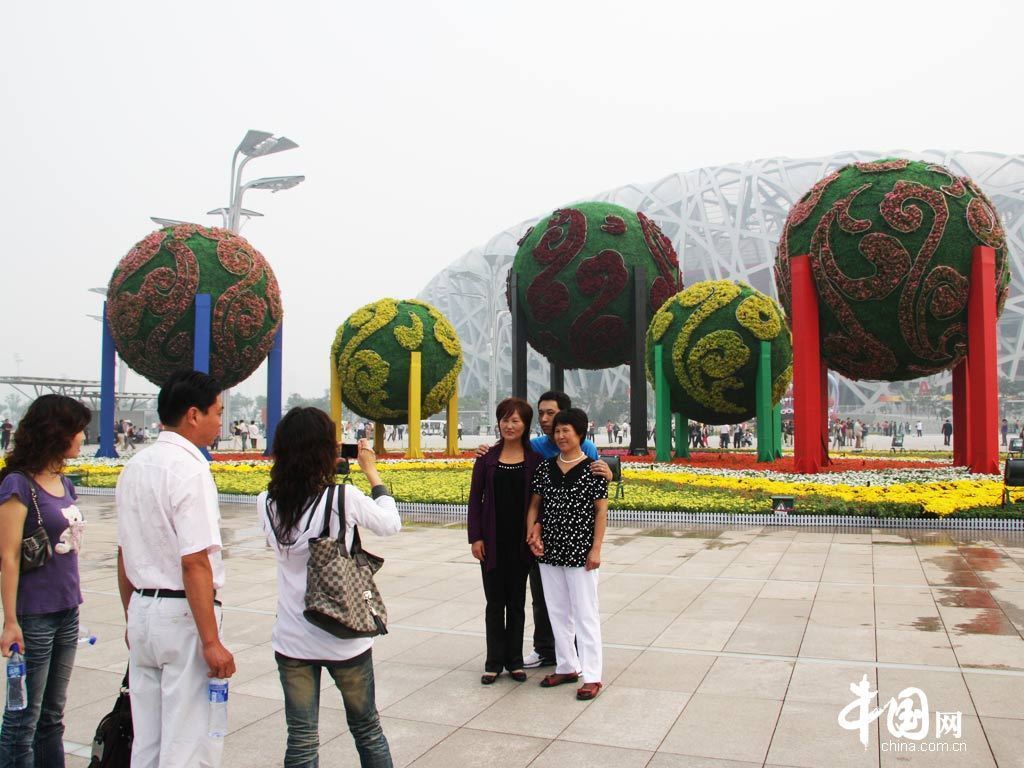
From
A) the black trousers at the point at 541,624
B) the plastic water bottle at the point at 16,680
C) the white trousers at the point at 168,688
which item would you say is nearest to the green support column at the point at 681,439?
the black trousers at the point at 541,624

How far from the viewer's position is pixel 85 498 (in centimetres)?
1509

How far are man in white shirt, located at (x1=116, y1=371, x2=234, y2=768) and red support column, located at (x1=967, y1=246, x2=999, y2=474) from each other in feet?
44.4

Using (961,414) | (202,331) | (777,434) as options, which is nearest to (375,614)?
(961,414)

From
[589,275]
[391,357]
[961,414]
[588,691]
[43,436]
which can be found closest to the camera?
[43,436]

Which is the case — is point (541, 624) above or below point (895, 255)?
below

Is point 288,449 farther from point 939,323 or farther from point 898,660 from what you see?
point 939,323

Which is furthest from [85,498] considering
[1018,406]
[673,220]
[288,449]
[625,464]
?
[1018,406]

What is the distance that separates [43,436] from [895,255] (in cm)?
1337

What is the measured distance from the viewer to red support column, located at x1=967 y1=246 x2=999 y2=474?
13.5 meters

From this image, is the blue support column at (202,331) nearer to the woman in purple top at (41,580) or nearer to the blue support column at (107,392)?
the blue support column at (107,392)

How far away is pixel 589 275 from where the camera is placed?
2056 centimetres

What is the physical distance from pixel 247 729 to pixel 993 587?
18.9ft

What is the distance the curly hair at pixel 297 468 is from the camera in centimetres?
301

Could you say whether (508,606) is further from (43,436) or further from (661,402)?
(661,402)
